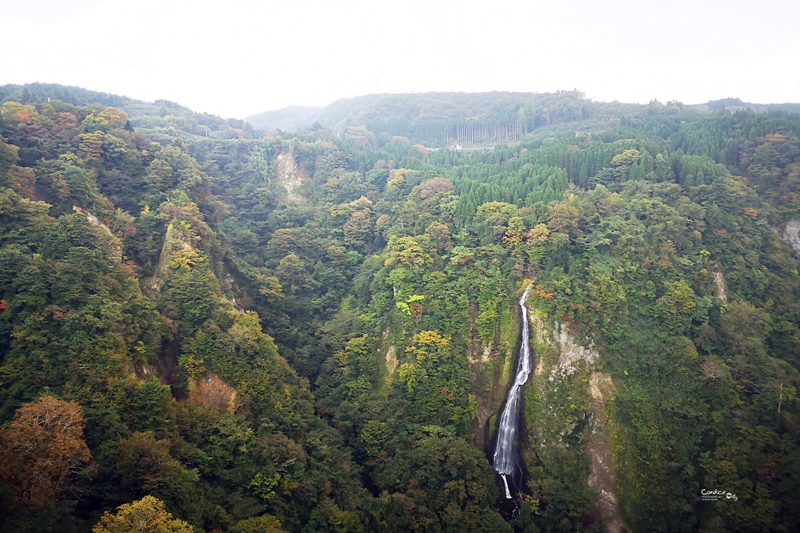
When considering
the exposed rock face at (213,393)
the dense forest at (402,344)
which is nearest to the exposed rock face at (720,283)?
the dense forest at (402,344)

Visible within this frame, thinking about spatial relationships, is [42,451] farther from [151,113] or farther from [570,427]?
[151,113]

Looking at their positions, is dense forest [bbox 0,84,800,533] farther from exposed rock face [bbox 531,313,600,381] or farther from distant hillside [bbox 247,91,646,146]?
distant hillside [bbox 247,91,646,146]

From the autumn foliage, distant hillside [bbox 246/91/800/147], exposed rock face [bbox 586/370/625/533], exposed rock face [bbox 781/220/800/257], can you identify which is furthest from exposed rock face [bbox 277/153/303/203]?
exposed rock face [bbox 781/220/800/257]

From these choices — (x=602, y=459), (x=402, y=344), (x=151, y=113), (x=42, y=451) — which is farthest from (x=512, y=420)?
(x=151, y=113)

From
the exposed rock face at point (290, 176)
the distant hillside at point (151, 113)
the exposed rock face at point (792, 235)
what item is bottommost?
the exposed rock face at point (792, 235)

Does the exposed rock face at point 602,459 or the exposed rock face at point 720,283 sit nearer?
the exposed rock face at point 602,459

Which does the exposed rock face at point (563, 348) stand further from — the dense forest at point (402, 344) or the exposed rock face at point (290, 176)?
the exposed rock face at point (290, 176)

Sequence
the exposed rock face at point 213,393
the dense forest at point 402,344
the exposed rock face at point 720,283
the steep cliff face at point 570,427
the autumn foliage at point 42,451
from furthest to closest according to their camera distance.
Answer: the exposed rock face at point 720,283 < the steep cliff face at point 570,427 < the exposed rock face at point 213,393 < the dense forest at point 402,344 < the autumn foliage at point 42,451
